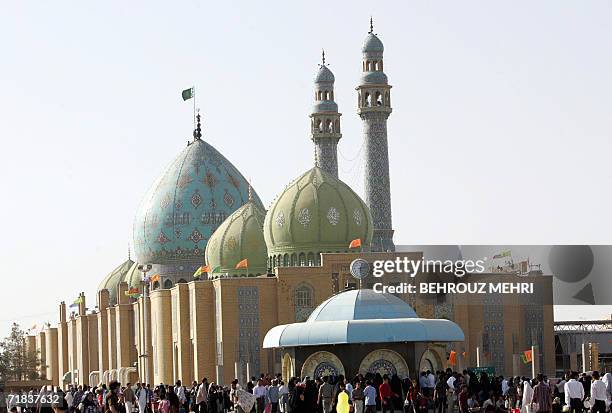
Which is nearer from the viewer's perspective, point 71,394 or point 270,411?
point 270,411

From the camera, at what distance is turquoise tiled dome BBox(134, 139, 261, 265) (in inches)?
2837

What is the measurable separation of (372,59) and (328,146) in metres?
4.55

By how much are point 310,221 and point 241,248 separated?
393cm

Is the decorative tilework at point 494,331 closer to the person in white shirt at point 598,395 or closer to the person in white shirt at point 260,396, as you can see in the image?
the person in white shirt at point 260,396

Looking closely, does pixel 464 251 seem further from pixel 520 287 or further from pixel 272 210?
pixel 272 210

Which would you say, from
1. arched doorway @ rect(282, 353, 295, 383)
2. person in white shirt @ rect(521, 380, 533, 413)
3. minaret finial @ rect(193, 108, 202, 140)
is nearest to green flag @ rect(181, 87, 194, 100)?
minaret finial @ rect(193, 108, 202, 140)

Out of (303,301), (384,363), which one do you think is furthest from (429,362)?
(303,301)

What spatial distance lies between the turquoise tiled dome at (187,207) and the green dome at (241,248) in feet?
31.3

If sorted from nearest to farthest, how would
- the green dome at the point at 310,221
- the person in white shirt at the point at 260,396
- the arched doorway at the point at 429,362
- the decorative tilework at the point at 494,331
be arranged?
the person in white shirt at the point at 260,396 < the arched doorway at the point at 429,362 < the decorative tilework at the point at 494,331 < the green dome at the point at 310,221

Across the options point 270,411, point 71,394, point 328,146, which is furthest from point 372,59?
point 270,411

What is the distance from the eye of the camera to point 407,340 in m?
41.8

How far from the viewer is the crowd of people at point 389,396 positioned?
102 feet

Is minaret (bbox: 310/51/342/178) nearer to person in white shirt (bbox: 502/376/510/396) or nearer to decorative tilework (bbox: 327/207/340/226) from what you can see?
decorative tilework (bbox: 327/207/340/226)

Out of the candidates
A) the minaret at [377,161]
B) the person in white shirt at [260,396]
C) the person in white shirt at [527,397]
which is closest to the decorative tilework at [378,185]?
the minaret at [377,161]
